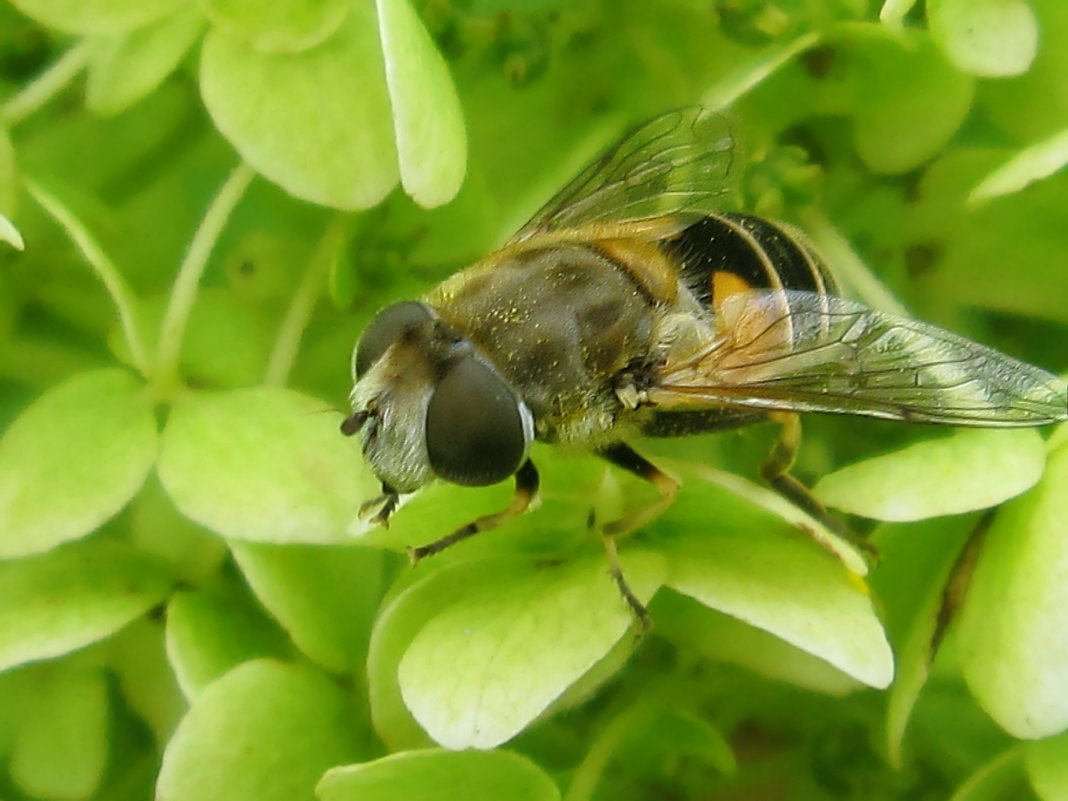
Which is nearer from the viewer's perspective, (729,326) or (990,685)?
(990,685)

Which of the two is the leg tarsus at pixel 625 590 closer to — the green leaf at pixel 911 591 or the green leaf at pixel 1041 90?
the green leaf at pixel 911 591

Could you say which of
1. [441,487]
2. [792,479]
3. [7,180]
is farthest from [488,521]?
[7,180]

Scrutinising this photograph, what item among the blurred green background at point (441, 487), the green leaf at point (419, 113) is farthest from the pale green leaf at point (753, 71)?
the green leaf at point (419, 113)

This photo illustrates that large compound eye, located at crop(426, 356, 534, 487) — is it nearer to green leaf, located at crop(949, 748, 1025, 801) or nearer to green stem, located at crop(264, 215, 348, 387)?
green stem, located at crop(264, 215, 348, 387)

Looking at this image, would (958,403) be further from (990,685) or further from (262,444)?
(262,444)

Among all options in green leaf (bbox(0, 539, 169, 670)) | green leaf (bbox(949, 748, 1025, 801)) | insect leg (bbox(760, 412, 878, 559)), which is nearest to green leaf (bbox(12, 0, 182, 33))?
green leaf (bbox(0, 539, 169, 670))

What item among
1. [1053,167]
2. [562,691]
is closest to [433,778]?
[562,691]
